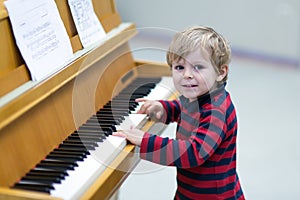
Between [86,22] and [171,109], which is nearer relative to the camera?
[171,109]

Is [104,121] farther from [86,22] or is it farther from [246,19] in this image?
[246,19]

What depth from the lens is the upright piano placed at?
1.30 m

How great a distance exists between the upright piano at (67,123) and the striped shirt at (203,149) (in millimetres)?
114

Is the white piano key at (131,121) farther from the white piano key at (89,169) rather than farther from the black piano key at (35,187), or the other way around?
the black piano key at (35,187)

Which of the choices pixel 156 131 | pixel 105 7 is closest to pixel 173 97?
pixel 156 131

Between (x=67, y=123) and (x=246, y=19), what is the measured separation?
2.97 m

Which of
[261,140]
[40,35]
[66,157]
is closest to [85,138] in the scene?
[66,157]

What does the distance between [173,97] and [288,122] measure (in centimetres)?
144

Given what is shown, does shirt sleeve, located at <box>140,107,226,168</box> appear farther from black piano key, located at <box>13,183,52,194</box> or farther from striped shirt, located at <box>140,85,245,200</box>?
black piano key, located at <box>13,183,52,194</box>

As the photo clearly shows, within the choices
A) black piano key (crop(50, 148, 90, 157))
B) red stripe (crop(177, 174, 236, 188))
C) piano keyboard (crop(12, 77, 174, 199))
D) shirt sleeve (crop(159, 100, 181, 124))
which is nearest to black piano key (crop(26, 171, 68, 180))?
piano keyboard (crop(12, 77, 174, 199))

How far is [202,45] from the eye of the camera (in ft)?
4.83

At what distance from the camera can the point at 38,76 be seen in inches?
58.9

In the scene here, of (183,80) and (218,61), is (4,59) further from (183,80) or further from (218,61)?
(218,61)

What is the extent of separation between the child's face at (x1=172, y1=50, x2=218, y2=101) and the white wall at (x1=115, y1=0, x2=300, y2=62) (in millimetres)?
2776
